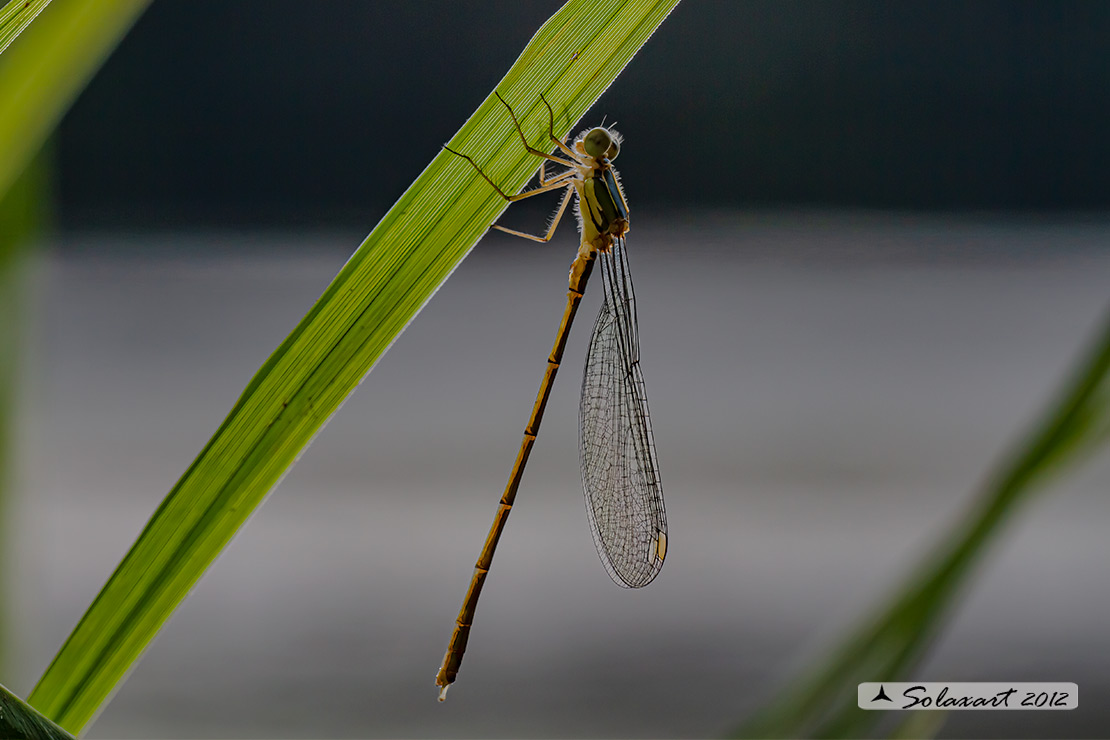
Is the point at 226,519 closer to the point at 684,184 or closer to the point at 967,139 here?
the point at 684,184

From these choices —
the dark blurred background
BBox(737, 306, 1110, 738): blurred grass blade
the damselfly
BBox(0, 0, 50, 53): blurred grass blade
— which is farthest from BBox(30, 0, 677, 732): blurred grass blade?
the dark blurred background

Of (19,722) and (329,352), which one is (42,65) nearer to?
(329,352)

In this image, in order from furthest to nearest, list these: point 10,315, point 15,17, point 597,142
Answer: point 597,142
point 10,315
point 15,17

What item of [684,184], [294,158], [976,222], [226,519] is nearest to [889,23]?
[684,184]

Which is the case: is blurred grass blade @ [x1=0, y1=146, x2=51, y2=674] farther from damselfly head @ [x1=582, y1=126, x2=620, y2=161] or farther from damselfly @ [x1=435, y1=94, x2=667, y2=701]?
damselfly head @ [x1=582, y1=126, x2=620, y2=161]

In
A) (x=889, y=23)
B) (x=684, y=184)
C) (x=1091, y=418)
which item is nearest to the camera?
(x=1091, y=418)

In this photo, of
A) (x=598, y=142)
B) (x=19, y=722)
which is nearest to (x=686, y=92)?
(x=598, y=142)

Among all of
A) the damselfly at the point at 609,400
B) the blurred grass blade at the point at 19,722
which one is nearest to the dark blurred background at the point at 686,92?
the damselfly at the point at 609,400
